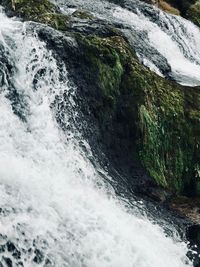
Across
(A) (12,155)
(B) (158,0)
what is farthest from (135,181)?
(B) (158,0)

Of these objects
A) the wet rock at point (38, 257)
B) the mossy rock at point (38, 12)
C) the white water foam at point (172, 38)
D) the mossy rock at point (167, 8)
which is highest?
the mossy rock at point (38, 12)

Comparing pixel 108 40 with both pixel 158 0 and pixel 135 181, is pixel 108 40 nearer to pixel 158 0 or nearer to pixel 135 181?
pixel 135 181

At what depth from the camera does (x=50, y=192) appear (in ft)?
33.2

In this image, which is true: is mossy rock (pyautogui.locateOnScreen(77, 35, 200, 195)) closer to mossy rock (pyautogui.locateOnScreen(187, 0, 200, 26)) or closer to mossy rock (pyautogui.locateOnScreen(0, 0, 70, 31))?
mossy rock (pyautogui.locateOnScreen(0, 0, 70, 31))

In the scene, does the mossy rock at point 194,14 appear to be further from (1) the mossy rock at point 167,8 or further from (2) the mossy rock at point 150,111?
(2) the mossy rock at point 150,111

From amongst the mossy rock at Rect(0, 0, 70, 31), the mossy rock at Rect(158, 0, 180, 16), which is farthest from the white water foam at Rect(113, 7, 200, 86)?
the mossy rock at Rect(0, 0, 70, 31)

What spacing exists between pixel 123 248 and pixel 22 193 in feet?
6.71

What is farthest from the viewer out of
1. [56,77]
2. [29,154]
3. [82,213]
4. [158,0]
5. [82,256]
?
[158,0]

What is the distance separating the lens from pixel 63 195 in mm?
10266

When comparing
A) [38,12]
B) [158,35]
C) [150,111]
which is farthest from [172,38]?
[150,111]

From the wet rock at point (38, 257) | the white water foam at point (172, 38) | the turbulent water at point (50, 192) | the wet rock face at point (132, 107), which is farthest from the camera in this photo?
the white water foam at point (172, 38)

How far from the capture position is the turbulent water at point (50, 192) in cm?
906

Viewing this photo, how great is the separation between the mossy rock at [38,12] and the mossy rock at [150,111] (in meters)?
1.46

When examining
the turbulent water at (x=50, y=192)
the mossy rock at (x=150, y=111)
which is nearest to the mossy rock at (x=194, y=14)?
the mossy rock at (x=150, y=111)
